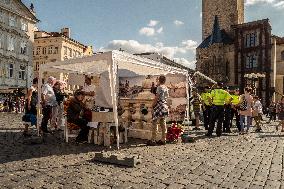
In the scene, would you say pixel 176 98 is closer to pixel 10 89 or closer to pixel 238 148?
pixel 238 148

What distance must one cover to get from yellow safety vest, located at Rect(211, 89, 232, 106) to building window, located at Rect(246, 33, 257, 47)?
122 feet

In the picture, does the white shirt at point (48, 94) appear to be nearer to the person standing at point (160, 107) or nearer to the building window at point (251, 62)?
the person standing at point (160, 107)

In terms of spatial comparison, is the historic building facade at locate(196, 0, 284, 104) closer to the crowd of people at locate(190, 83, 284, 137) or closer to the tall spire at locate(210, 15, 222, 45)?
the tall spire at locate(210, 15, 222, 45)

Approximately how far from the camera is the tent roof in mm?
8180

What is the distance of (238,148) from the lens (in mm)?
8945

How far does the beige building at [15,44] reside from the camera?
39.8 m

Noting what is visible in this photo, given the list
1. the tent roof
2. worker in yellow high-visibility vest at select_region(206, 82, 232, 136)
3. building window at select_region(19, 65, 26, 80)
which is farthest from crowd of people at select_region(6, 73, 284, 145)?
building window at select_region(19, 65, 26, 80)

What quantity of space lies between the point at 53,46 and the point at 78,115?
47224 millimetres

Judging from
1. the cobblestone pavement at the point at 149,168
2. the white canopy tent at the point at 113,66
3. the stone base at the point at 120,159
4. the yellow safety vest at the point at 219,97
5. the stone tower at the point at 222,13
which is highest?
the stone tower at the point at 222,13

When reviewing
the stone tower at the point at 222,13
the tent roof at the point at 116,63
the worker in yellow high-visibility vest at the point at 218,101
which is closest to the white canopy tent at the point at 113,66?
the tent roof at the point at 116,63

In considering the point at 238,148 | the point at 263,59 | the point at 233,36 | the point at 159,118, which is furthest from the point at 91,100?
the point at 233,36

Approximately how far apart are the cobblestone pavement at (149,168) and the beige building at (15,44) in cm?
3419

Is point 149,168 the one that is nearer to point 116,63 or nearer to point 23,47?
point 116,63

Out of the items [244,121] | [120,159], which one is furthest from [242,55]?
[120,159]
